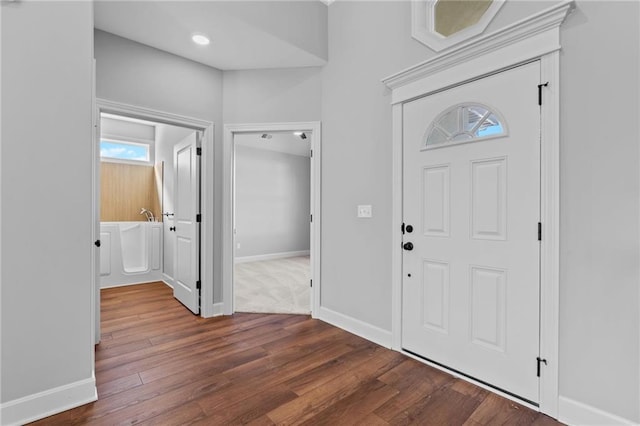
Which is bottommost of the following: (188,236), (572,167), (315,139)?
(188,236)

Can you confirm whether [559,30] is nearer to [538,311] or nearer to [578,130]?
[578,130]

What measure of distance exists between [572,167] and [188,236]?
11.5ft

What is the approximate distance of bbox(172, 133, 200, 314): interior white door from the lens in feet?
10.8

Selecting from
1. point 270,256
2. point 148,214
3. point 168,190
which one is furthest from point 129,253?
point 270,256

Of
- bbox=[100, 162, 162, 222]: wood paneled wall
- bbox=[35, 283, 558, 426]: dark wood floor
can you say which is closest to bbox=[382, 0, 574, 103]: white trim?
bbox=[35, 283, 558, 426]: dark wood floor

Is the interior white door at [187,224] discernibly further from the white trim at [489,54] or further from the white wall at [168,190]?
the white trim at [489,54]

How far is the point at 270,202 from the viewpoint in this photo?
7379 millimetres

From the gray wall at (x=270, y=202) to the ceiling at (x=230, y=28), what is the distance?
3.82m

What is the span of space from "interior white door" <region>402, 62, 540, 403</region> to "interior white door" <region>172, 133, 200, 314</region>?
2230 mm

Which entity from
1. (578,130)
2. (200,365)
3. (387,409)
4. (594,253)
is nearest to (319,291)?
(200,365)

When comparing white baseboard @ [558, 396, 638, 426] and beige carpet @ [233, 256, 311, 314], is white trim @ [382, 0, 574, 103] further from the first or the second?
beige carpet @ [233, 256, 311, 314]

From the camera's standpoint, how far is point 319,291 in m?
3.22

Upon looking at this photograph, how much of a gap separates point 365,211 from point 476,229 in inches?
39.5

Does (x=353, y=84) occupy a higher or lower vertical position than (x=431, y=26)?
lower
